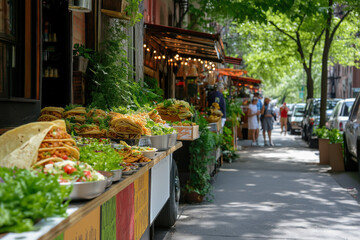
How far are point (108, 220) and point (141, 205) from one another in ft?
4.08

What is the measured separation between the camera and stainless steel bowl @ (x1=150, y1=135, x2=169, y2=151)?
5645 millimetres

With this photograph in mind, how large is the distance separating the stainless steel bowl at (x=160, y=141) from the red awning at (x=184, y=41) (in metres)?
6.00

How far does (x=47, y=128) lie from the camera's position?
331 centimetres

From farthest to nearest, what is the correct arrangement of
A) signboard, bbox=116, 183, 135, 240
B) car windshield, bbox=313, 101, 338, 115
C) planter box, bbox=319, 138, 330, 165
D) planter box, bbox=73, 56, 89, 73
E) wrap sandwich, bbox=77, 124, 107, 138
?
1. car windshield, bbox=313, 101, 338, 115
2. planter box, bbox=319, 138, 330, 165
3. planter box, bbox=73, 56, 89, 73
4. wrap sandwich, bbox=77, 124, 107, 138
5. signboard, bbox=116, 183, 135, 240

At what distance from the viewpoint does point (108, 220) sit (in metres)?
3.50

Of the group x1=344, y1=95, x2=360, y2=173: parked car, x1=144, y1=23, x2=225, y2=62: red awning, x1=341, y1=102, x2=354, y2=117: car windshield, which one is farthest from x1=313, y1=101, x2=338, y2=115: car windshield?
x1=344, y1=95, x2=360, y2=173: parked car

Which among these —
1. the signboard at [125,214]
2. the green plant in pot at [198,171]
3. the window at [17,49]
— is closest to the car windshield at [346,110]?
the green plant in pot at [198,171]

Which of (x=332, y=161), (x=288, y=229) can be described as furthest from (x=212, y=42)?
(x=288, y=229)

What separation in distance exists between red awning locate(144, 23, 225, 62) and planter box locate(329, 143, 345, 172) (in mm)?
3867

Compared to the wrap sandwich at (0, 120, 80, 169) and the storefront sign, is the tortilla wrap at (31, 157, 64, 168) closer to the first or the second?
the wrap sandwich at (0, 120, 80, 169)

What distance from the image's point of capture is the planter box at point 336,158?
13023 mm

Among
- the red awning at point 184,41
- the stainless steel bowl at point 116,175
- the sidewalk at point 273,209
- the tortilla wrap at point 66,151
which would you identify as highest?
the red awning at point 184,41

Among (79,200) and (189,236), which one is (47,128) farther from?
(189,236)

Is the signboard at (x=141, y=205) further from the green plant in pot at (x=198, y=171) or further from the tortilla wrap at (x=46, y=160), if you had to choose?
the green plant in pot at (x=198, y=171)
